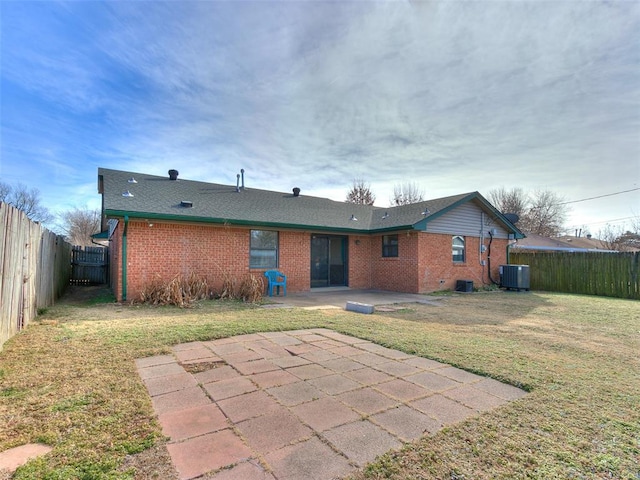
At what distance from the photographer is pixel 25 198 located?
33.2 metres

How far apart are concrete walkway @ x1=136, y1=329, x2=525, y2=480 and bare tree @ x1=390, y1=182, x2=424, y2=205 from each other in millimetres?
29209

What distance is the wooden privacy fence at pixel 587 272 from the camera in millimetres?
12656

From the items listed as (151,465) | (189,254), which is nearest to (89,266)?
(189,254)

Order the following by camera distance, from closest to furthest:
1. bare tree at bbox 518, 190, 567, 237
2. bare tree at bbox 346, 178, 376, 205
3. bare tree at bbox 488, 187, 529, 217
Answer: bare tree at bbox 346, 178, 376, 205 < bare tree at bbox 488, 187, 529, 217 < bare tree at bbox 518, 190, 567, 237

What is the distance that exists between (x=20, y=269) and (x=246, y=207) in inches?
286

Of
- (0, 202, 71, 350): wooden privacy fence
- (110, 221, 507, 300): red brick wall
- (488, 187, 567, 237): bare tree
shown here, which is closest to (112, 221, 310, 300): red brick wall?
(110, 221, 507, 300): red brick wall

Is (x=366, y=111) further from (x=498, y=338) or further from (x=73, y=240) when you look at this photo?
(x=73, y=240)

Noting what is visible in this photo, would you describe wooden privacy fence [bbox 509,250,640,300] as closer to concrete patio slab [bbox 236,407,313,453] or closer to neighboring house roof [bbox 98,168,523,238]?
neighboring house roof [bbox 98,168,523,238]

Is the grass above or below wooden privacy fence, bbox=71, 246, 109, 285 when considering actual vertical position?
below

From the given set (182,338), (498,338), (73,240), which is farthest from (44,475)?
(73,240)

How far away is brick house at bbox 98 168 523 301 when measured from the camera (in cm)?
968

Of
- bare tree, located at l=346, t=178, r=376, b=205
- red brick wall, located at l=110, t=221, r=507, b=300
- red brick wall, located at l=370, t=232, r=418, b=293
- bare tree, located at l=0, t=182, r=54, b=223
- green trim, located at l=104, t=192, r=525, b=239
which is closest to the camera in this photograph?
green trim, located at l=104, t=192, r=525, b=239

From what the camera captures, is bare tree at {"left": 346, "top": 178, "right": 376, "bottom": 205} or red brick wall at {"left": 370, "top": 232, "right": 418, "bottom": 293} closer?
red brick wall at {"left": 370, "top": 232, "right": 418, "bottom": 293}

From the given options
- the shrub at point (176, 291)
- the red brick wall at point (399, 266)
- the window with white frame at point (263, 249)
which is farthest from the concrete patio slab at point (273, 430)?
the red brick wall at point (399, 266)
